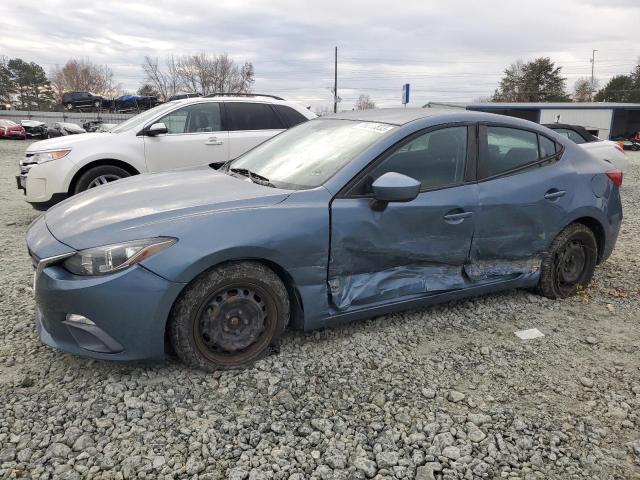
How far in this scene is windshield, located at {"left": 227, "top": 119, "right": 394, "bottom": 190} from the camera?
10.8 feet

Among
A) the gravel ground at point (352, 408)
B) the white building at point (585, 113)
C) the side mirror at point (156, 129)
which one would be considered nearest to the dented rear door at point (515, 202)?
the gravel ground at point (352, 408)

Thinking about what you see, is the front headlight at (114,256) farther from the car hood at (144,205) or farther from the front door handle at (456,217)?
the front door handle at (456,217)

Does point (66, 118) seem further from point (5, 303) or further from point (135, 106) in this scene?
point (5, 303)

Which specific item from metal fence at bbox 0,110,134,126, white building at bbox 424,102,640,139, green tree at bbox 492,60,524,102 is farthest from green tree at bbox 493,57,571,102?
metal fence at bbox 0,110,134,126

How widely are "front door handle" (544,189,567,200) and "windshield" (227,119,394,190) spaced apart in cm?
143

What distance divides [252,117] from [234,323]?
5119mm

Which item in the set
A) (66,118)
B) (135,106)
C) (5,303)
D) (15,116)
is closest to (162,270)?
(5,303)

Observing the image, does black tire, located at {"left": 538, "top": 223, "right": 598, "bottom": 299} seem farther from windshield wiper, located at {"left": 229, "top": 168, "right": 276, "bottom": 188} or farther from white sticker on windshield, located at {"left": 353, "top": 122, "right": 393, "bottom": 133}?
windshield wiper, located at {"left": 229, "top": 168, "right": 276, "bottom": 188}

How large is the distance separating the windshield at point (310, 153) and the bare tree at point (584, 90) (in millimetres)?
76315

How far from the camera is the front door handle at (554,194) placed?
12.9 ft

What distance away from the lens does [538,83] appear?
68.1m

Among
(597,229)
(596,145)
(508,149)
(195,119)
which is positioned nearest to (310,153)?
(508,149)

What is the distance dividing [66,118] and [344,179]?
4056cm

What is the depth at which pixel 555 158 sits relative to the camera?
409 cm
